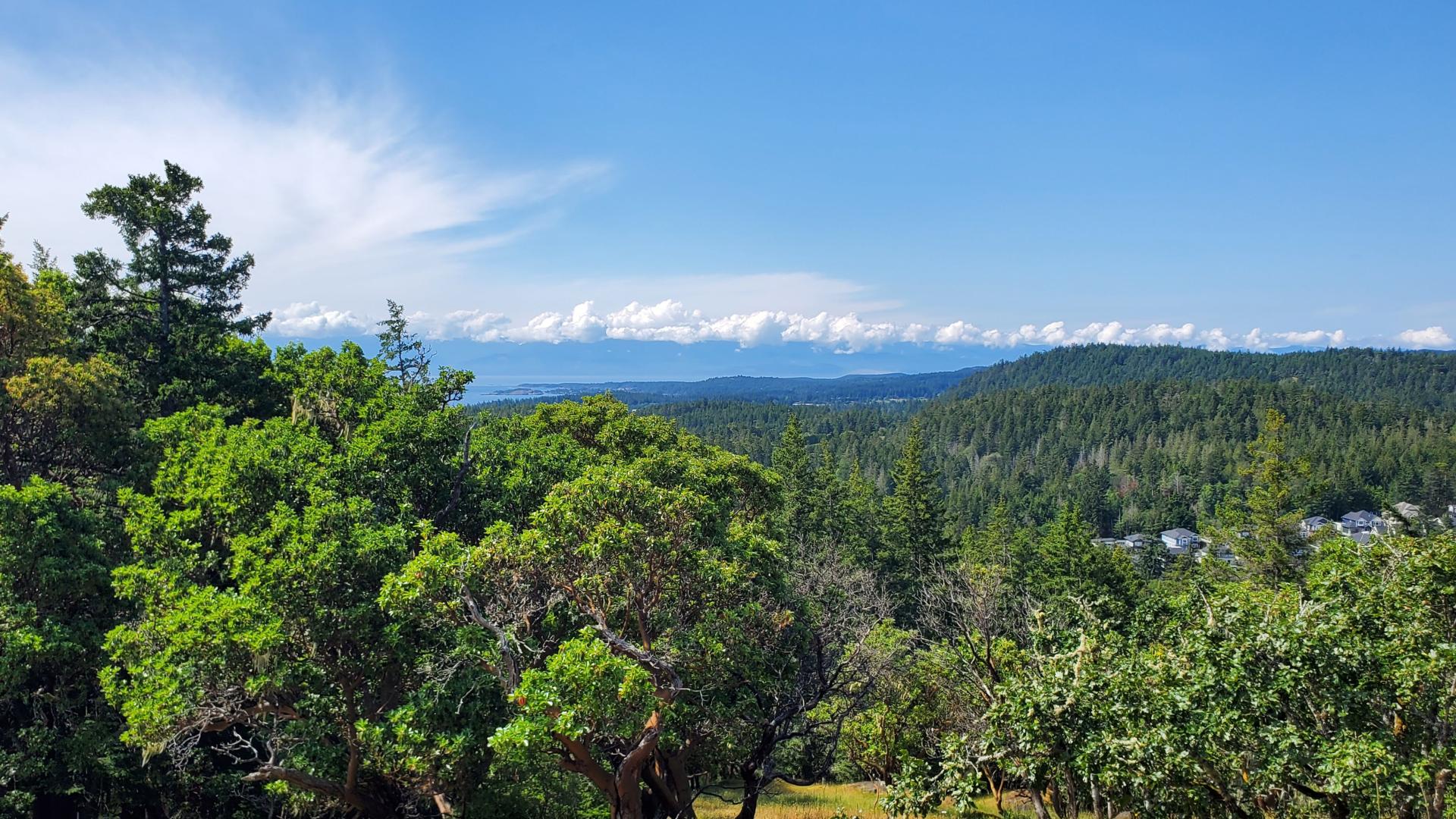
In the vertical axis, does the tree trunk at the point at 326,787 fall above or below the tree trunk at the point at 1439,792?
below

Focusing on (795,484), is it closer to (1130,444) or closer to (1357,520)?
(1357,520)

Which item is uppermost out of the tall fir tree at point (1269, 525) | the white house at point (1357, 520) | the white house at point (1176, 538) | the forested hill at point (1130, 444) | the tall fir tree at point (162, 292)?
the tall fir tree at point (162, 292)

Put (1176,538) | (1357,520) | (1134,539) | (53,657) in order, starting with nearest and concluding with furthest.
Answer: (53,657) < (1357,520) < (1134,539) < (1176,538)

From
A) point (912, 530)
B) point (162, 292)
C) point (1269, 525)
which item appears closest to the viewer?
point (162, 292)

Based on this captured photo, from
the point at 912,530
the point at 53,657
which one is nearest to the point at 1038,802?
the point at 53,657

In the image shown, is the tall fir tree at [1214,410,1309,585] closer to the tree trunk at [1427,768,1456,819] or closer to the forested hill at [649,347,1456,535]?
the tree trunk at [1427,768,1456,819]

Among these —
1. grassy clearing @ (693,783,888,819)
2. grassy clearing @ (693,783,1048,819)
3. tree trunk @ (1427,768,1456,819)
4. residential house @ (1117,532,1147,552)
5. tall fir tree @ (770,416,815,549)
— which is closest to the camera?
tree trunk @ (1427,768,1456,819)

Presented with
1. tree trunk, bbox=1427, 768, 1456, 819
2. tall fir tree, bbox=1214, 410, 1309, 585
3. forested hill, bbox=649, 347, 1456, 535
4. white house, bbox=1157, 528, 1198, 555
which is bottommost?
white house, bbox=1157, 528, 1198, 555

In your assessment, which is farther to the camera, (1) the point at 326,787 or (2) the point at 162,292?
(2) the point at 162,292

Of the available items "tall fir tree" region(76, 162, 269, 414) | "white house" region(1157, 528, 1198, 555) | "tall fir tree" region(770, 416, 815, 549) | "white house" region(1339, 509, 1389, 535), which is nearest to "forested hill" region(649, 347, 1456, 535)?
"white house" region(1339, 509, 1389, 535)

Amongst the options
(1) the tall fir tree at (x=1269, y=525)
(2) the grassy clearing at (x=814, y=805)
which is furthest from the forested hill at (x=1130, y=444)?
(2) the grassy clearing at (x=814, y=805)

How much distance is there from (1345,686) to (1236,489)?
114727mm

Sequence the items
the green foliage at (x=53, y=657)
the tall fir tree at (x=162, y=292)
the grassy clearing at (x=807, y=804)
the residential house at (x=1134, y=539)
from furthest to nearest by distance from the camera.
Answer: the residential house at (x=1134, y=539)
the tall fir tree at (x=162, y=292)
the grassy clearing at (x=807, y=804)
the green foliage at (x=53, y=657)

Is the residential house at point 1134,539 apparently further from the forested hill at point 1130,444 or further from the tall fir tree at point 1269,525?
the tall fir tree at point 1269,525
